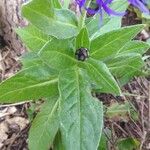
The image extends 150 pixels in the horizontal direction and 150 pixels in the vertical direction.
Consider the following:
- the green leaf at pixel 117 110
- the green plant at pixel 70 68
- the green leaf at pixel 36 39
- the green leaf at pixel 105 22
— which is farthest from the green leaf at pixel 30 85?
the green leaf at pixel 117 110

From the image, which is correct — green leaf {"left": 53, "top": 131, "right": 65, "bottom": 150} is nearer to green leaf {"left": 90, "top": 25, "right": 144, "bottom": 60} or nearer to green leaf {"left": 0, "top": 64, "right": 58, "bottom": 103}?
green leaf {"left": 0, "top": 64, "right": 58, "bottom": 103}

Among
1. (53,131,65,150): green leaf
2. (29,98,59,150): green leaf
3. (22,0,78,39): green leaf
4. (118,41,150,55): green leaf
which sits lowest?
(53,131,65,150): green leaf

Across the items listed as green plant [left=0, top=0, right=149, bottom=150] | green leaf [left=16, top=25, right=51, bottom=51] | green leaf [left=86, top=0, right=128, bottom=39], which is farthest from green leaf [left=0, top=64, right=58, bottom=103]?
green leaf [left=86, top=0, right=128, bottom=39]

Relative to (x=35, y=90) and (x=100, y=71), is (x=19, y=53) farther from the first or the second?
(x=100, y=71)

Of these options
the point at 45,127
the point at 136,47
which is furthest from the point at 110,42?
the point at 45,127

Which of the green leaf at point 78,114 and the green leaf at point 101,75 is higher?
the green leaf at point 101,75

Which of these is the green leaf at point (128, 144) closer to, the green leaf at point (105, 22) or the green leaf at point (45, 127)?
the green leaf at point (45, 127)
